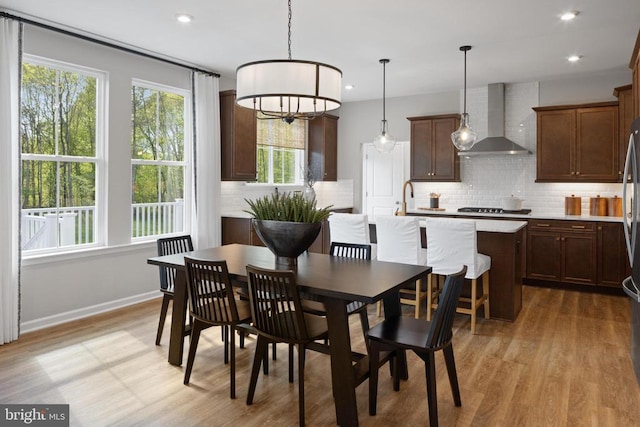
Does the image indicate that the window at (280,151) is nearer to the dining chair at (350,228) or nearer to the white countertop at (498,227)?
the dining chair at (350,228)

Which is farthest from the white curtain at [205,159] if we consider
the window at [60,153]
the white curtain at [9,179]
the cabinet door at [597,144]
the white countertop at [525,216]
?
the cabinet door at [597,144]

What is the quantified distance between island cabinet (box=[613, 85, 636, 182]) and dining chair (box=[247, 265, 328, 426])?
4.80 m

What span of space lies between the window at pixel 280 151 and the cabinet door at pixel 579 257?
4194 millimetres

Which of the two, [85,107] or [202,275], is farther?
[85,107]

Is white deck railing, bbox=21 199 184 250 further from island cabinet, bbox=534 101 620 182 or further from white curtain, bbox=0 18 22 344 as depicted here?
island cabinet, bbox=534 101 620 182

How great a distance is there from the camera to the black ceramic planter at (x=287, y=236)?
120 inches

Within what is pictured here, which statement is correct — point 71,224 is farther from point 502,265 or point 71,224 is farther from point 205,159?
point 502,265

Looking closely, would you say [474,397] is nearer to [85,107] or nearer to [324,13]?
[324,13]

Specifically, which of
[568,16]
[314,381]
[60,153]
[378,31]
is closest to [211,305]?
[314,381]

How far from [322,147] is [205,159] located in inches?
105

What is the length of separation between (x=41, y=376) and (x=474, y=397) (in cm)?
289

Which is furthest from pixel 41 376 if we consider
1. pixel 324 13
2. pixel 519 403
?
pixel 324 13

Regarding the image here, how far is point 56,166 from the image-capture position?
4465 millimetres

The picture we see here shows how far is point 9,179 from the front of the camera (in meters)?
3.89
